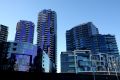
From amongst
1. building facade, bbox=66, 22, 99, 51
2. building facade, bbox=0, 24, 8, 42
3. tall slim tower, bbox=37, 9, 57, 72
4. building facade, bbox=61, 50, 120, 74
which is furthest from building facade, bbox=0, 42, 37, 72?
building facade, bbox=66, 22, 99, 51

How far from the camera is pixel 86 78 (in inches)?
1444

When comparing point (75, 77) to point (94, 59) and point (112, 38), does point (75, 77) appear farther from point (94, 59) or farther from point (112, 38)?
point (112, 38)

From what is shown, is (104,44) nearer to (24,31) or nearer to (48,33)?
(48,33)

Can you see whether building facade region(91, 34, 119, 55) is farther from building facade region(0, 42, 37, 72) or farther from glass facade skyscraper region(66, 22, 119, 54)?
building facade region(0, 42, 37, 72)

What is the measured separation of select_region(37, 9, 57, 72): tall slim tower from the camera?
490 feet

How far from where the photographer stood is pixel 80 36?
16138 centimetres

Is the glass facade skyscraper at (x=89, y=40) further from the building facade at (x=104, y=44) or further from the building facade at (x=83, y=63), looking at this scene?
the building facade at (x=83, y=63)

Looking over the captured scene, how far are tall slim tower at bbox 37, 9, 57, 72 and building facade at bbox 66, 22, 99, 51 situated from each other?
1347 cm

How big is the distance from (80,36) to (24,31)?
47443 mm

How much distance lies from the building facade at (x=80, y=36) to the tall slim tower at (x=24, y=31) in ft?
106

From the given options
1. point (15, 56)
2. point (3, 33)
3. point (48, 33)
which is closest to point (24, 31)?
point (3, 33)

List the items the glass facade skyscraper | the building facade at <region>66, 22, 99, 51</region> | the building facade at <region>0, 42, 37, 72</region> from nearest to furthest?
the building facade at <region>0, 42, 37, 72</region>, the glass facade skyscraper, the building facade at <region>66, 22, 99, 51</region>

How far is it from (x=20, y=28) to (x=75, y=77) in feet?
428

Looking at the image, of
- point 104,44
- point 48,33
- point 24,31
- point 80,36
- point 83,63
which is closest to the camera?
point 83,63
